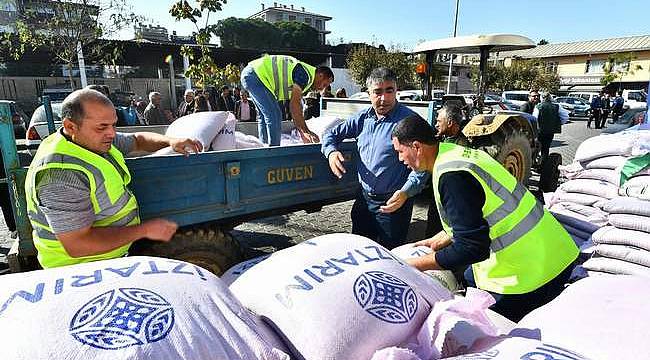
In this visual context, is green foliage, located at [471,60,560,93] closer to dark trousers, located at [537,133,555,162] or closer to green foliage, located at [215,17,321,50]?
green foliage, located at [215,17,321,50]

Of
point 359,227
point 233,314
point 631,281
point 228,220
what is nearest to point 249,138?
point 228,220

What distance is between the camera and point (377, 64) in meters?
24.3

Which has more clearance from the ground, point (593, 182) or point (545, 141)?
point (593, 182)

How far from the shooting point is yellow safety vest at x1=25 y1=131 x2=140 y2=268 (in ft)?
5.81

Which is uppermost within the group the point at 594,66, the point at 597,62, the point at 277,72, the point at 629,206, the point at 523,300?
the point at 597,62

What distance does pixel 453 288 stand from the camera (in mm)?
2387

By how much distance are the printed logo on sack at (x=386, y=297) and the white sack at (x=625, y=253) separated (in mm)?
1349

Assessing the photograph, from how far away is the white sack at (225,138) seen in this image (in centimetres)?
299

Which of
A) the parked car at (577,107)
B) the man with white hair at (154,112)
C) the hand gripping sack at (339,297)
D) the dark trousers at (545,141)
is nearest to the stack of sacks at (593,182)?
the hand gripping sack at (339,297)

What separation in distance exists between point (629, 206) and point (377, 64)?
913 inches

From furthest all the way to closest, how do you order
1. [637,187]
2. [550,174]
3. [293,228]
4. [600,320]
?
1. [550,174]
2. [293,228]
3. [637,187]
4. [600,320]

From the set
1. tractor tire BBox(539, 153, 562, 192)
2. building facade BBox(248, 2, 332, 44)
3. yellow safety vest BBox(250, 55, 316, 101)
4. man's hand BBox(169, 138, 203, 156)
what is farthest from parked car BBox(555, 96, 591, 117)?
building facade BBox(248, 2, 332, 44)

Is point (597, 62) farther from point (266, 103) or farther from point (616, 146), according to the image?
point (266, 103)

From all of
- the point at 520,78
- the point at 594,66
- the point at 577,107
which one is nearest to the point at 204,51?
the point at 577,107
